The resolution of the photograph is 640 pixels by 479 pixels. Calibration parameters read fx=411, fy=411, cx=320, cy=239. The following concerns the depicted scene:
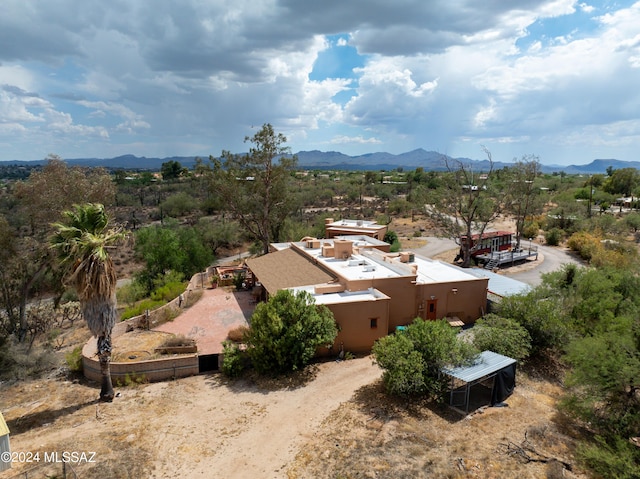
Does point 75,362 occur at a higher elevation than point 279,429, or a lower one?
lower

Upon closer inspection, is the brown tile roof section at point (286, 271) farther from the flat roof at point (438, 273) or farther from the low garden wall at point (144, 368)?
the flat roof at point (438, 273)

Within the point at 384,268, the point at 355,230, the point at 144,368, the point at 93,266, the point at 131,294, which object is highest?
the point at 93,266

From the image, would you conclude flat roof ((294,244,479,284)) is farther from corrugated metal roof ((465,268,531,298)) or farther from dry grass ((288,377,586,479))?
dry grass ((288,377,586,479))

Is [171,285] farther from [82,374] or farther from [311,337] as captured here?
[311,337]

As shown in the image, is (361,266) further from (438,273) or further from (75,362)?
(75,362)

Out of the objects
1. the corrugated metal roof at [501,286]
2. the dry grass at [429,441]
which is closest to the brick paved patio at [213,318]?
the dry grass at [429,441]

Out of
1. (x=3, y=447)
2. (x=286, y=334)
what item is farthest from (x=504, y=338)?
(x=3, y=447)

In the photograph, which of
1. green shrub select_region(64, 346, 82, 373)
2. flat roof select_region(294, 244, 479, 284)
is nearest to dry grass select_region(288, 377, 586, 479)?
flat roof select_region(294, 244, 479, 284)

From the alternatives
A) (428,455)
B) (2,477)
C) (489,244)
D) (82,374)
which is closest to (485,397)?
(428,455)
